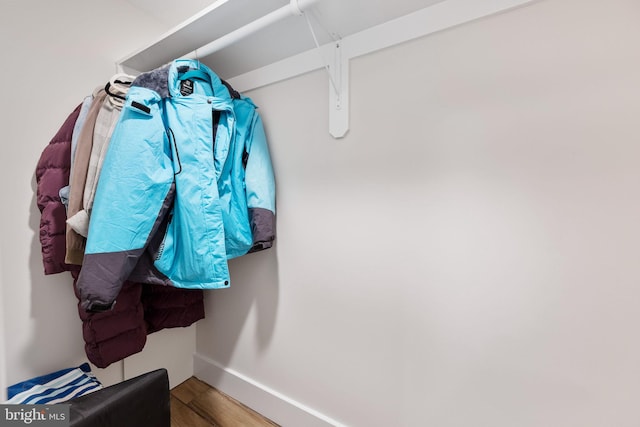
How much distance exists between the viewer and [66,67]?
1199 mm

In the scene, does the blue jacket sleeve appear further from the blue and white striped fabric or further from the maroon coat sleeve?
the blue and white striped fabric

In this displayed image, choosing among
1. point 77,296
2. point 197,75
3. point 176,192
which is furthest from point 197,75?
point 77,296

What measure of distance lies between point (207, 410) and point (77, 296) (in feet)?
2.75

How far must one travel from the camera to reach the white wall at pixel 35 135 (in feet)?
3.54

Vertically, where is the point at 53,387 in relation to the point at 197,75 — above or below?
below

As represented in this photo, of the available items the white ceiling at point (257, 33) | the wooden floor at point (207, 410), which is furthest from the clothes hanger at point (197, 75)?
the wooden floor at point (207, 410)

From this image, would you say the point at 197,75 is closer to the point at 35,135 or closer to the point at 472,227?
the point at 35,135

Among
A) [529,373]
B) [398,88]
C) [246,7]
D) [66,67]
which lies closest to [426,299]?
[529,373]

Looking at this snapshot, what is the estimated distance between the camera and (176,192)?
994 millimetres

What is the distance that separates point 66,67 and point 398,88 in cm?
135

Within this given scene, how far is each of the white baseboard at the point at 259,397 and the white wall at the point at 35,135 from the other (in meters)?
0.61

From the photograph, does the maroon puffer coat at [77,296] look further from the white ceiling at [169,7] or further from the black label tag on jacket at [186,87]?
the white ceiling at [169,7]

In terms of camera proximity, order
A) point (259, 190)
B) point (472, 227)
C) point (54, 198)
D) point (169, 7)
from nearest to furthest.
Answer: point (472, 227), point (54, 198), point (259, 190), point (169, 7)

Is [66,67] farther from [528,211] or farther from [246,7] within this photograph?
[528,211]
